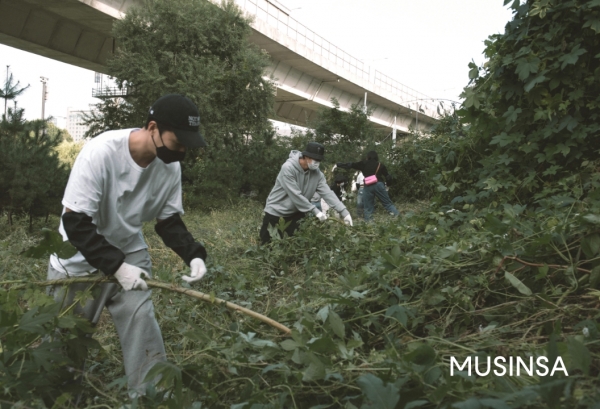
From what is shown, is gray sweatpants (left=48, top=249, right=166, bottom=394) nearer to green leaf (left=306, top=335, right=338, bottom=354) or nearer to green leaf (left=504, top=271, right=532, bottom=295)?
green leaf (left=306, top=335, right=338, bottom=354)

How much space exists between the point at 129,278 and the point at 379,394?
1617 mm

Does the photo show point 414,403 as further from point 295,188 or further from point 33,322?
point 295,188

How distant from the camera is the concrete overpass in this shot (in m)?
20.8

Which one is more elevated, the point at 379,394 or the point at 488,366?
the point at 488,366

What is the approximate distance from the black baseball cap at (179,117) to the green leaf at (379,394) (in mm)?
1745

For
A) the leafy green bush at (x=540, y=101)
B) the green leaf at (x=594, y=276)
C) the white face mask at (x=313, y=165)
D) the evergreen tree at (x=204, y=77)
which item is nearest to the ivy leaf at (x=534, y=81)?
the leafy green bush at (x=540, y=101)

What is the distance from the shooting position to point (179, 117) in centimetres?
339

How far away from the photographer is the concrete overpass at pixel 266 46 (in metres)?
20.8

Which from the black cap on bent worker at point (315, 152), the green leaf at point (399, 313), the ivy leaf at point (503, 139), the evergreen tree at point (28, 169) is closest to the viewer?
the green leaf at point (399, 313)

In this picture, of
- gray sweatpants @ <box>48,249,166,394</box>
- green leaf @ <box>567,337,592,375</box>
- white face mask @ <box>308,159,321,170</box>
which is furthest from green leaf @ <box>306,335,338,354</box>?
white face mask @ <box>308,159,321,170</box>

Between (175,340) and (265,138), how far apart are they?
66.9 ft

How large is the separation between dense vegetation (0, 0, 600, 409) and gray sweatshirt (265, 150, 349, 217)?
0.95 meters

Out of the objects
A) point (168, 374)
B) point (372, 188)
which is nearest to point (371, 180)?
point (372, 188)

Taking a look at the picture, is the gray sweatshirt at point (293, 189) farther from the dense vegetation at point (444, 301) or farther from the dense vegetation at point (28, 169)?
the dense vegetation at point (28, 169)
